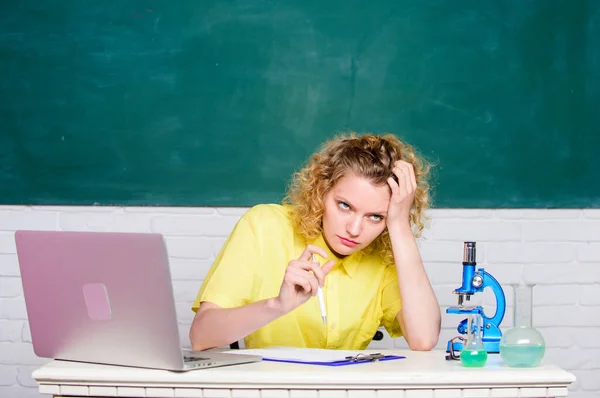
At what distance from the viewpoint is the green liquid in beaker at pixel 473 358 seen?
1.65 meters

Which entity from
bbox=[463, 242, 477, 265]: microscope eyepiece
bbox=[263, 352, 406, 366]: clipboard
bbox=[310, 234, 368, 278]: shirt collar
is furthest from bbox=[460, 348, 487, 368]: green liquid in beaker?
bbox=[310, 234, 368, 278]: shirt collar

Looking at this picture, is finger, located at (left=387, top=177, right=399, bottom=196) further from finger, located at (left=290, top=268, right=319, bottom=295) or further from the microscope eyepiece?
finger, located at (left=290, top=268, right=319, bottom=295)

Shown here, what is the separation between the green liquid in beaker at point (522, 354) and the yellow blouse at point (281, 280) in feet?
2.04

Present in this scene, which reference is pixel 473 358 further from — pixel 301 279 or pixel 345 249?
pixel 345 249

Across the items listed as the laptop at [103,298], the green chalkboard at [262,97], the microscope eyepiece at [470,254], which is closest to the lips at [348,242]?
the microscope eyepiece at [470,254]

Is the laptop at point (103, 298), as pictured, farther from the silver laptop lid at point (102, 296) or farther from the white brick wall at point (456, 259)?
the white brick wall at point (456, 259)

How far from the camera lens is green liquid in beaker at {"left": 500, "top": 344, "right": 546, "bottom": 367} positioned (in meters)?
1.64

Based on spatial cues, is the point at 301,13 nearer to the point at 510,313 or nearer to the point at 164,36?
the point at 164,36

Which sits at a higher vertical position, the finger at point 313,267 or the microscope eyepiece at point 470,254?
the microscope eyepiece at point 470,254

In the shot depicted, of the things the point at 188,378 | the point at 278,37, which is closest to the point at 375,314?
the point at 188,378

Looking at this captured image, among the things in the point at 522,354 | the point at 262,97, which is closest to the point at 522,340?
the point at 522,354

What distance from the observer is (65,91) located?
297 cm

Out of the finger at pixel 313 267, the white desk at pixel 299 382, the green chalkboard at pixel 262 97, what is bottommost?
the white desk at pixel 299 382

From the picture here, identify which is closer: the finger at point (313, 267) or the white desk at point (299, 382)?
the white desk at point (299, 382)
